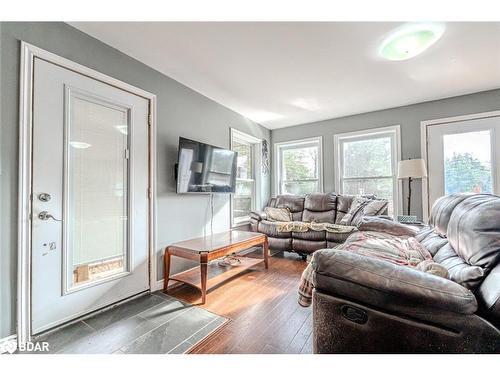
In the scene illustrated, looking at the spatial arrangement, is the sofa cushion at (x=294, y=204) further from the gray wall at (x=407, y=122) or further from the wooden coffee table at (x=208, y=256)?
the wooden coffee table at (x=208, y=256)

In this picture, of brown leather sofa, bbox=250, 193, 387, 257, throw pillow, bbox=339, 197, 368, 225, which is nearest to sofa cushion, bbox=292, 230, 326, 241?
brown leather sofa, bbox=250, 193, 387, 257

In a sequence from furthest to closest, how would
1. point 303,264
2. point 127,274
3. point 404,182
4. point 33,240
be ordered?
point 404,182, point 303,264, point 127,274, point 33,240

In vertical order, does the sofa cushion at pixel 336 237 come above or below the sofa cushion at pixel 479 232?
below

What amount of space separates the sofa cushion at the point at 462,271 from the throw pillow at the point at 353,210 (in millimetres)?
1955

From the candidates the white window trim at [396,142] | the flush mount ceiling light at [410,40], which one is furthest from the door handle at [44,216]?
the white window trim at [396,142]

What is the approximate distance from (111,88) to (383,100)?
3.47 m

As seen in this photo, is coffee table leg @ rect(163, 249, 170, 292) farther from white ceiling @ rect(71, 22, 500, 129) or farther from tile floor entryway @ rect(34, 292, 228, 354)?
white ceiling @ rect(71, 22, 500, 129)

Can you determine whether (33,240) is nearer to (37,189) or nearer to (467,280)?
(37,189)

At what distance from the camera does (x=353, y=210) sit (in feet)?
11.0

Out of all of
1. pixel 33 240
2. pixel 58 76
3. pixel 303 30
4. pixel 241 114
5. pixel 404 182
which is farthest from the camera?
pixel 241 114

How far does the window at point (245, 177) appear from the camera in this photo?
3.88 metres

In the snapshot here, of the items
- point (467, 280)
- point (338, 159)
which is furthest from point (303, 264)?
point (467, 280)

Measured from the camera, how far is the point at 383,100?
10.9ft

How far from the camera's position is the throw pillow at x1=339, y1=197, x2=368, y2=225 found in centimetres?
330
